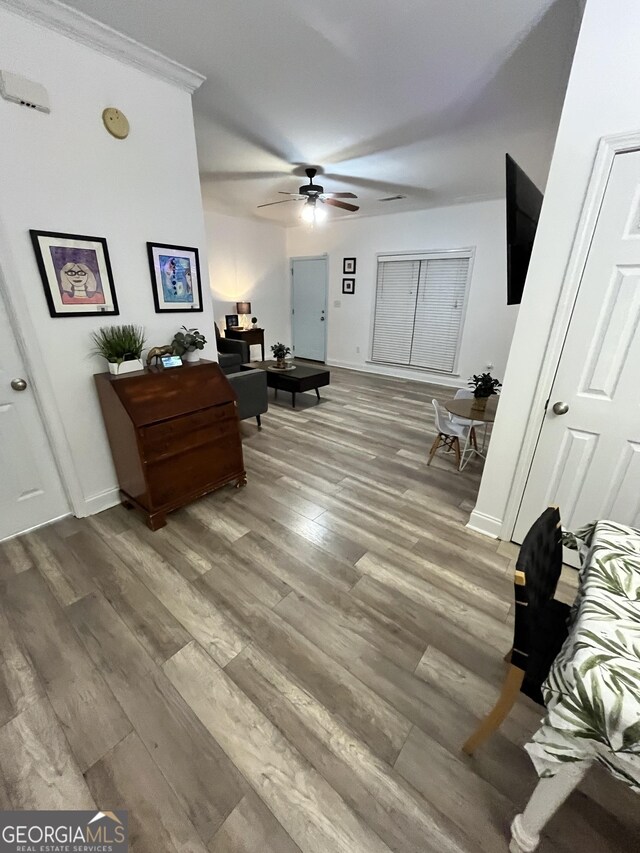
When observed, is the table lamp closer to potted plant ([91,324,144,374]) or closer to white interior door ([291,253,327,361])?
white interior door ([291,253,327,361])

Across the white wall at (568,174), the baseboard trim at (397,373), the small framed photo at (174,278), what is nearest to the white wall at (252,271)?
the baseboard trim at (397,373)

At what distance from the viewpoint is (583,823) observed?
3.19 feet

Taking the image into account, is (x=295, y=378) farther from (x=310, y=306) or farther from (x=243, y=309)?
(x=310, y=306)

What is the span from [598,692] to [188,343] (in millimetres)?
2506

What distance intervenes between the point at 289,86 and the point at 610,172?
2.04 meters

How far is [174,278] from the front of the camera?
2346 mm

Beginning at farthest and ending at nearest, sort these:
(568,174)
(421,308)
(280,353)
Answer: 1. (421,308)
2. (280,353)
3. (568,174)

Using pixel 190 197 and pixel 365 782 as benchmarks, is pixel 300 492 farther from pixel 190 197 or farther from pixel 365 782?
pixel 190 197

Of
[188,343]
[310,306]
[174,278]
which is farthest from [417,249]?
[188,343]

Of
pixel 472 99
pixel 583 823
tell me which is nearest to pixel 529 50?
pixel 472 99

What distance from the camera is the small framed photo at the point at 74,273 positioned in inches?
70.5

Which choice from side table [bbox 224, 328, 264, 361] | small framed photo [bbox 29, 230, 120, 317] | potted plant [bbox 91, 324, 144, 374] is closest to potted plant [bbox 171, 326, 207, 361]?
potted plant [bbox 91, 324, 144, 374]

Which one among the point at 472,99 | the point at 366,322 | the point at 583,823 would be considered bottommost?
the point at 583,823

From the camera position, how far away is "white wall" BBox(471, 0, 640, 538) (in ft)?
4.31
